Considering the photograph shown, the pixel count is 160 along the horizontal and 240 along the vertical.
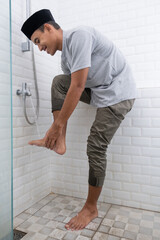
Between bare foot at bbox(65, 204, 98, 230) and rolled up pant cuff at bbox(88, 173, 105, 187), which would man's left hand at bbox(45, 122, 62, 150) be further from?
bare foot at bbox(65, 204, 98, 230)

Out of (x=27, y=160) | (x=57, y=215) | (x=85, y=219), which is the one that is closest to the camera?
(x=85, y=219)

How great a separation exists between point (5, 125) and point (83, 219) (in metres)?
0.81

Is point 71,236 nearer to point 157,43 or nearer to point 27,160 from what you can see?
point 27,160

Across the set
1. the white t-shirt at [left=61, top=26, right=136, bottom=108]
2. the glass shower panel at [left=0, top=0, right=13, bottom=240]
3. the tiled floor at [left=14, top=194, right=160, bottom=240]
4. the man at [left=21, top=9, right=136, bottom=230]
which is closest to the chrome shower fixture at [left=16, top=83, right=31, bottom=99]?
the man at [left=21, top=9, right=136, bottom=230]

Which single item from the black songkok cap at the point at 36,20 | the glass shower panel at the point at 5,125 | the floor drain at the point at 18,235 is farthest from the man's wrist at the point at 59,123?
the floor drain at the point at 18,235

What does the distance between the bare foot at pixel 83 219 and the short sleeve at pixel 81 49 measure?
0.89m

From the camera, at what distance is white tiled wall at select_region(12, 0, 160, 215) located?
148 centimetres

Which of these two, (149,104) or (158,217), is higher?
(149,104)

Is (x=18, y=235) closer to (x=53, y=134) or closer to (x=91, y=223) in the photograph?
(x=91, y=223)

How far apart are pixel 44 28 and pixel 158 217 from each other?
1.41 m

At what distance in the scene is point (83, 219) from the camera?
1.32 metres

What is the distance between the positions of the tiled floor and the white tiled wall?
0.09m

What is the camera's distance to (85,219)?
1.32 m

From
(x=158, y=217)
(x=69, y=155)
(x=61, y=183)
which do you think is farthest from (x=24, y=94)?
(x=158, y=217)
